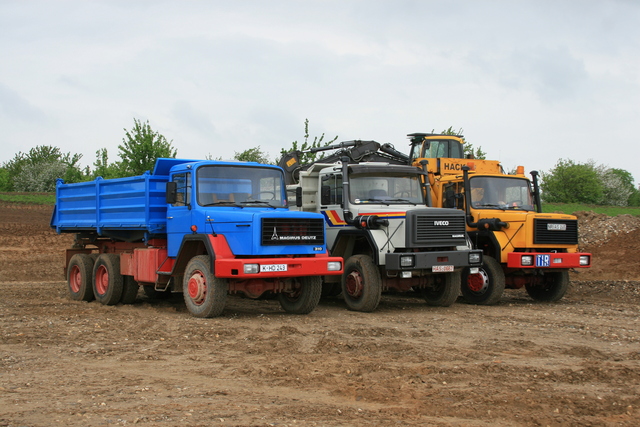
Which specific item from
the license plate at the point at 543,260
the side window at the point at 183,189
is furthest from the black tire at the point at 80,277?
the license plate at the point at 543,260

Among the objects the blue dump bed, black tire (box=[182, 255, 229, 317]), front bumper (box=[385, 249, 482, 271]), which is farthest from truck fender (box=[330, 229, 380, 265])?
the blue dump bed

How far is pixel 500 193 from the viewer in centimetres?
1476

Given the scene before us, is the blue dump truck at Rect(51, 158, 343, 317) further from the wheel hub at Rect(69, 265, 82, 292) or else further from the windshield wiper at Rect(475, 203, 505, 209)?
the windshield wiper at Rect(475, 203, 505, 209)

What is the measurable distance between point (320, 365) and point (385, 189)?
20.5ft

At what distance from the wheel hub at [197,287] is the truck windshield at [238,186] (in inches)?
47.3

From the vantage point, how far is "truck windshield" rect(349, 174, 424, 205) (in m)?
13.2

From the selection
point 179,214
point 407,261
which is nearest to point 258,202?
point 179,214

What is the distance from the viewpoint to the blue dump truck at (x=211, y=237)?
10.9 m

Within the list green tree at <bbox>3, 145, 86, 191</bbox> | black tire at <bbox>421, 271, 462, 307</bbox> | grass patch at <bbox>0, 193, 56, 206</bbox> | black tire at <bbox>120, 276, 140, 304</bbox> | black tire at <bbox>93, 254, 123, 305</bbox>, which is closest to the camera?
black tire at <bbox>421, 271, 462, 307</bbox>

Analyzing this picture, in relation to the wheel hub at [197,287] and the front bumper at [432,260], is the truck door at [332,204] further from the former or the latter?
the wheel hub at [197,287]

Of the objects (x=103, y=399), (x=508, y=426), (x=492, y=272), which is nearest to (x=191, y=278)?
(x=103, y=399)

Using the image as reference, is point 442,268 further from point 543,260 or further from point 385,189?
point 543,260

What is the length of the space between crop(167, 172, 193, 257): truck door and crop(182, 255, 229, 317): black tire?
588 mm

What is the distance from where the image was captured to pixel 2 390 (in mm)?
6523
